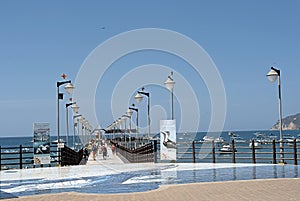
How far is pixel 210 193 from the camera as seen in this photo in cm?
1186

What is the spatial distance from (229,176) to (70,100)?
23544mm

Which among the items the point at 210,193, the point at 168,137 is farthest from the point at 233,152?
the point at 210,193

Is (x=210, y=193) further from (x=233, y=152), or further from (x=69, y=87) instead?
(x=69, y=87)

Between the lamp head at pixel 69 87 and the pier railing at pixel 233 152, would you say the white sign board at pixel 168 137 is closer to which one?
the pier railing at pixel 233 152

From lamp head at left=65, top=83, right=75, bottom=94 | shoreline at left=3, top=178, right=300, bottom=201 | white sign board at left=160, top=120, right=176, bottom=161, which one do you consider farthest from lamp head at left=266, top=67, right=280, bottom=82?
lamp head at left=65, top=83, right=75, bottom=94

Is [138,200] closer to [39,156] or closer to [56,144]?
[39,156]

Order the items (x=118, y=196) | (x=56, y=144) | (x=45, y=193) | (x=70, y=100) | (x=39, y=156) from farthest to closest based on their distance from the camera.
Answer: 1. (x=70, y=100)
2. (x=56, y=144)
3. (x=39, y=156)
4. (x=45, y=193)
5. (x=118, y=196)

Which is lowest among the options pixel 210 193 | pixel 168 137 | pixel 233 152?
pixel 210 193

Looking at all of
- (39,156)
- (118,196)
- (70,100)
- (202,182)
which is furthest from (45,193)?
(70,100)

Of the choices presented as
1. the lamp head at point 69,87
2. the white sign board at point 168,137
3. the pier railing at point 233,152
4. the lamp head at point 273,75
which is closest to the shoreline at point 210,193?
the pier railing at point 233,152

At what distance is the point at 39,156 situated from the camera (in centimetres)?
2230

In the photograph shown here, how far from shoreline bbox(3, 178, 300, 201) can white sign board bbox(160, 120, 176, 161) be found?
8.20 m

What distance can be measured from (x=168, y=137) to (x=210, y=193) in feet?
33.6

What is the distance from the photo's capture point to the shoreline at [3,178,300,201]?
11.1 metres
